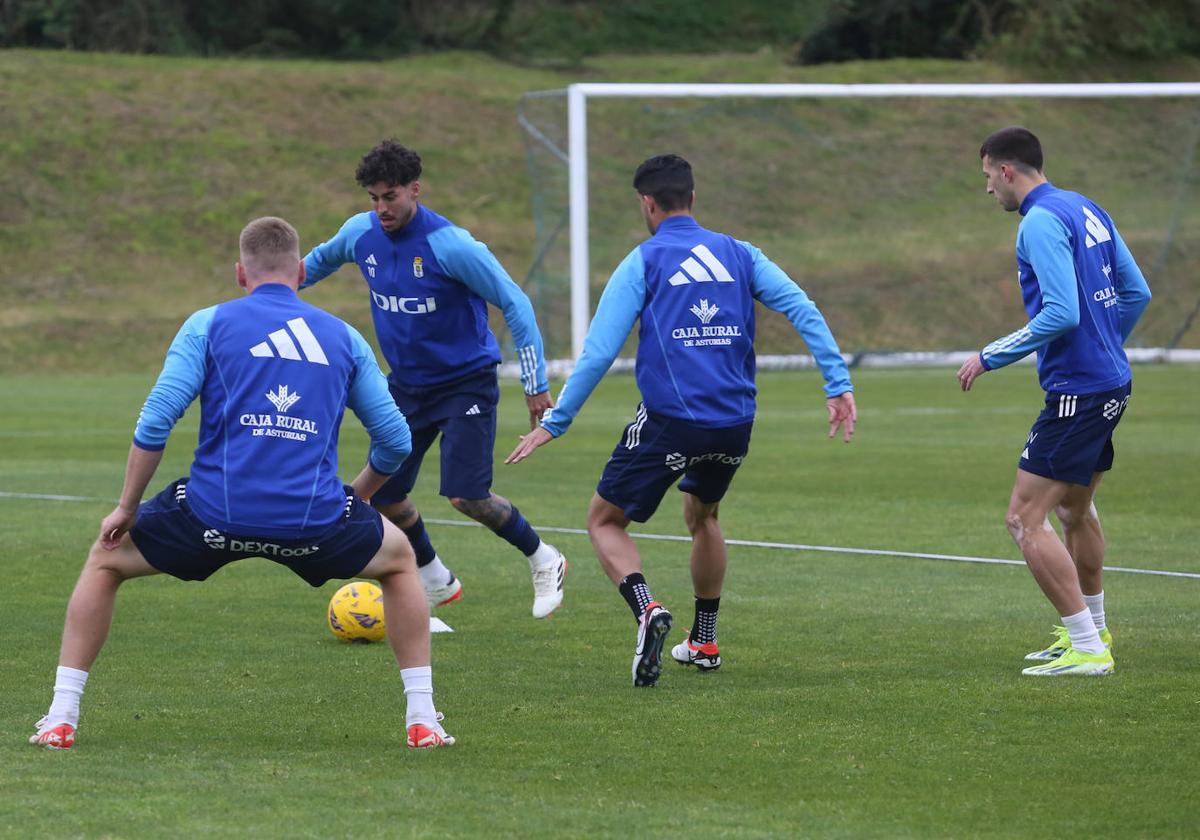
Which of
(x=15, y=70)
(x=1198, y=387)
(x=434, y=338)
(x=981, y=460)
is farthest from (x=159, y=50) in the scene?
(x=434, y=338)

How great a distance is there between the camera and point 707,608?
7.92 m

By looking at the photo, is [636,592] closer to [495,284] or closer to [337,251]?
[495,284]

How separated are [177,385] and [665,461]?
236 centimetres

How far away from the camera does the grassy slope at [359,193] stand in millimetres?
34625

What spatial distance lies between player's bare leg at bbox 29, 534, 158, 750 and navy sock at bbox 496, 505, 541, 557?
10.6 feet

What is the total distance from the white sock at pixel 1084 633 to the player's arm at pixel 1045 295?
1053mm

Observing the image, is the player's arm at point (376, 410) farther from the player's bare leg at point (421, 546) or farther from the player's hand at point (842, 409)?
the player's bare leg at point (421, 546)

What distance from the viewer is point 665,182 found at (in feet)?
25.5

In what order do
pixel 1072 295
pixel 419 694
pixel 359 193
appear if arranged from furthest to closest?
pixel 359 193
pixel 1072 295
pixel 419 694

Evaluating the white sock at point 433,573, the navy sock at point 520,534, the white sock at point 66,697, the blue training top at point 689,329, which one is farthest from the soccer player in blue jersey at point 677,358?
the white sock at point 66,697

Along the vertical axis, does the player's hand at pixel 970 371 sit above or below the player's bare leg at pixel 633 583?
above

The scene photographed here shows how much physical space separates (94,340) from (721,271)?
27.5 metres

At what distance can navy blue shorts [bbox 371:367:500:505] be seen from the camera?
9086mm

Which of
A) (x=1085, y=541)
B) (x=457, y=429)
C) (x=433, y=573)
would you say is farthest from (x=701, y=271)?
(x=433, y=573)
